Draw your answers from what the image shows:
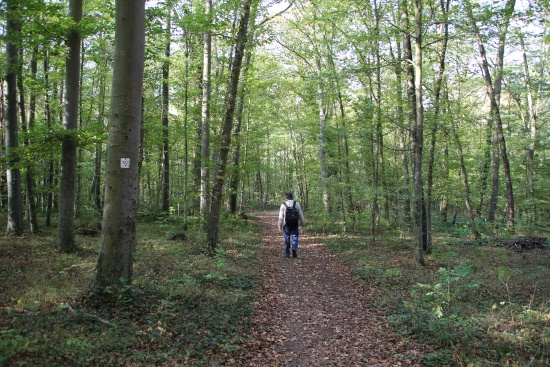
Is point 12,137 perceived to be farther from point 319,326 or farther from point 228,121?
point 319,326

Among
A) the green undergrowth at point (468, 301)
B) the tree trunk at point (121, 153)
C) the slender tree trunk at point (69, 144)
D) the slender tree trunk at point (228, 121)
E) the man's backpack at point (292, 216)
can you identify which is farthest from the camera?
the man's backpack at point (292, 216)

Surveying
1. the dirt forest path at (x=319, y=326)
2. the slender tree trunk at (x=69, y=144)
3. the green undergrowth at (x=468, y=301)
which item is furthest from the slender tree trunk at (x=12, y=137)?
the green undergrowth at (x=468, y=301)

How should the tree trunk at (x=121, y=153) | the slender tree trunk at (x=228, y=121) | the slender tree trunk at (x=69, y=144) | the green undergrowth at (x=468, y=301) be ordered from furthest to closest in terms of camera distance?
the slender tree trunk at (x=228, y=121)
the slender tree trunk at (x=69, y=144)
the tree trunk at (x=121, y=153)
the green undergrowth at (x=468, y=301)

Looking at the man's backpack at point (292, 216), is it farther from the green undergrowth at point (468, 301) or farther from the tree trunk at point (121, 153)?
the tree trunk at point (121, 153)

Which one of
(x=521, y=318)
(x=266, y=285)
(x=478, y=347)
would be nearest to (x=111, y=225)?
(x=266, y=285)

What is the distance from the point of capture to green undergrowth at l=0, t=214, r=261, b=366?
11.3 feet

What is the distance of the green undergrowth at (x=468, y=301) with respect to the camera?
4105 millimetres

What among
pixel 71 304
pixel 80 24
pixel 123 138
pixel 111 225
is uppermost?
pixel 80 24

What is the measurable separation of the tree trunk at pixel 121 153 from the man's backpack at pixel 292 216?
6.24 m

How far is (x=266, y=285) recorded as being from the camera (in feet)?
24.5

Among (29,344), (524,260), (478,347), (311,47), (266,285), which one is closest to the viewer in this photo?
(29,344)

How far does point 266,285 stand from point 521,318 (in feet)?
15.5

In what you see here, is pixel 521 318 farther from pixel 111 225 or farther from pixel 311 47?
pixel 311 47

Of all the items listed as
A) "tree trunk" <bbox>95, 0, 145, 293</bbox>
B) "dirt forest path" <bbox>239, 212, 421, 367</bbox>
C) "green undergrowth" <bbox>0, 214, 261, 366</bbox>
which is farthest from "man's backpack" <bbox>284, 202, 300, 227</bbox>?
"tree trunk" <bbox>95, 0, 145, 293</bbox>
